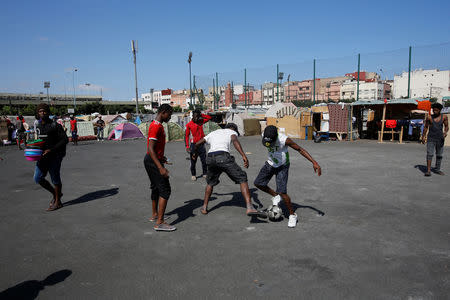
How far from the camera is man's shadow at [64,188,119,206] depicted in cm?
637

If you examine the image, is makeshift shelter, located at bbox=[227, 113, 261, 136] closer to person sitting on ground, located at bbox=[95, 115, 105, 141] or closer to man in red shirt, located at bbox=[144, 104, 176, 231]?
person sitting on ground, located at bbox=[95, 115, 105, 141]

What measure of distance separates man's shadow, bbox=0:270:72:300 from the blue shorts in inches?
115

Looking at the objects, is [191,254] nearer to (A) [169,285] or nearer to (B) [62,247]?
(A) [169,285]

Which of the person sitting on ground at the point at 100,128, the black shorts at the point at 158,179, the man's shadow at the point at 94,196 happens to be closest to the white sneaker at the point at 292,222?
the black shorts at the point at 158,179

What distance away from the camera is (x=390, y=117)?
2094 cm

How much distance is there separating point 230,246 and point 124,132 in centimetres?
2065

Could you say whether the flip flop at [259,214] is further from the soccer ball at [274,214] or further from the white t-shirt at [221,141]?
the white t-shirt at [221,141]

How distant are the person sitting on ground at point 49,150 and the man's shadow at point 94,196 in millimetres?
413

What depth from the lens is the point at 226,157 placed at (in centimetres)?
515

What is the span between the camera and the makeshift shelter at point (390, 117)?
57.8ft

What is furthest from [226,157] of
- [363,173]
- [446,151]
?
[446,151]

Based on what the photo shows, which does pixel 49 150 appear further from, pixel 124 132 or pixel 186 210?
pixel 124 132

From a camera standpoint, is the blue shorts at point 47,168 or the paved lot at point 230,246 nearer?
the paved lot at point 230,246

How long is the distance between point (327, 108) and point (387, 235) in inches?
670
